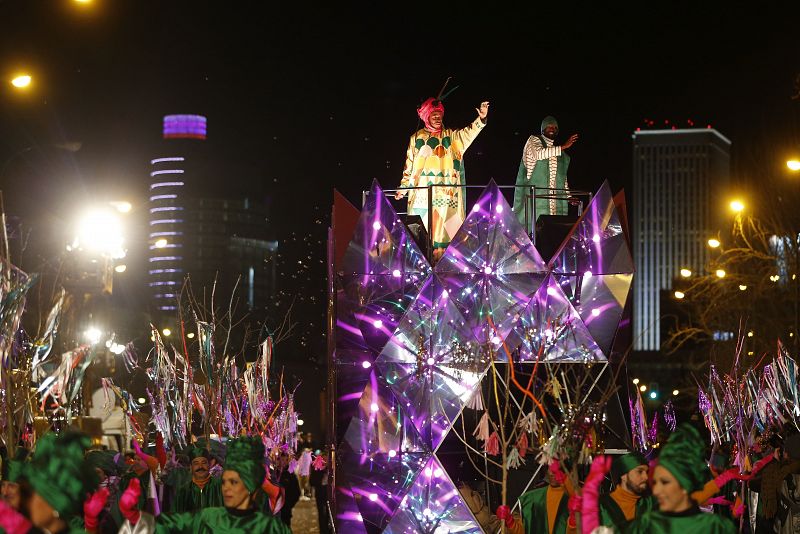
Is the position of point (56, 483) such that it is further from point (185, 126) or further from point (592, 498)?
point (185, 126)

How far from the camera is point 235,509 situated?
8414mm

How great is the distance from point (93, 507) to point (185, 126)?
153852mm

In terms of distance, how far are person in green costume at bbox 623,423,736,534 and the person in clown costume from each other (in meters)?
8.58

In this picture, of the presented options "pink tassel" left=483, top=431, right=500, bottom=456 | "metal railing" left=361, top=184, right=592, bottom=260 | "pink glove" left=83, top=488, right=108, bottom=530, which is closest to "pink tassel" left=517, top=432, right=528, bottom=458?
"pink tassel" left=483, top=431, right=500, bottom=456

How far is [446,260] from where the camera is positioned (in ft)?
47.9

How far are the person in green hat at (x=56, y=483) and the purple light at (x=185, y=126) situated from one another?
494 feet

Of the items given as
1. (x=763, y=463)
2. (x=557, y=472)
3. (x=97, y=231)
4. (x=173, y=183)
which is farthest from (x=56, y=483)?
(x=173, y=183)

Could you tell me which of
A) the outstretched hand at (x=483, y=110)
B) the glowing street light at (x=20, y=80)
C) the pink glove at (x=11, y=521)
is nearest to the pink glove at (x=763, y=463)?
the outstretched hand at (x=483, y=110)

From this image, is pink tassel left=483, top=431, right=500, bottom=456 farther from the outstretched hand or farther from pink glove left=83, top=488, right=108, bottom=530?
pink glove left=83, top=488, right=108, bottom=530

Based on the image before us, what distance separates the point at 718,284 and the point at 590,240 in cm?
2185

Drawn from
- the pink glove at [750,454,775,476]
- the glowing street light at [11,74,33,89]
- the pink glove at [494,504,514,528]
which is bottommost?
the pink glove at [750,454,775,476]

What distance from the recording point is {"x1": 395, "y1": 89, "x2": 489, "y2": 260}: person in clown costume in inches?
647

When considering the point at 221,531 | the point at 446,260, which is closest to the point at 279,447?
the point at 446,260

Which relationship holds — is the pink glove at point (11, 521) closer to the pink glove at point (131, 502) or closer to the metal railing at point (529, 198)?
the pink glove at point (131, 502)
